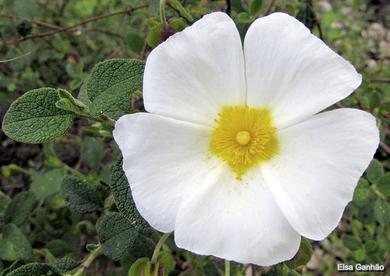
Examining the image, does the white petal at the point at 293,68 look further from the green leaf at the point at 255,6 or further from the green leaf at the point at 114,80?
the green leaf at the point at 255,6

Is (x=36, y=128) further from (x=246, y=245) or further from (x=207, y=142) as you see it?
(x=246, y=245)

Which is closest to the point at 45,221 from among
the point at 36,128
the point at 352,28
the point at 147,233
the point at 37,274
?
the point at 147,233

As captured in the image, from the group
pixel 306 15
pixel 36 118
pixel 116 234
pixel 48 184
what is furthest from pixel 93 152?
pixel 306 15

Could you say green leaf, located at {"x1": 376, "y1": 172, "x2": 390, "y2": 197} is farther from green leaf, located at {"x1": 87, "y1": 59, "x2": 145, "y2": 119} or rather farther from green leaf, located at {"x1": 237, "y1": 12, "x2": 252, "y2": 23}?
green leaf, located at {"x1": 87, "y1": 59, "x2": 145, "y2": 119}

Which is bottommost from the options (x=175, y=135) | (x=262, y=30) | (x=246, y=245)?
(x=246, y=245)

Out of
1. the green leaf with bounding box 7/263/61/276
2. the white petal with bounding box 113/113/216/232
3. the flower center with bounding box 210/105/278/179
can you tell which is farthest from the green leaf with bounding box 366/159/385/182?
the green leaf with bounding box 7/263/61/276

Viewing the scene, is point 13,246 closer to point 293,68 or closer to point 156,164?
point 156,164
